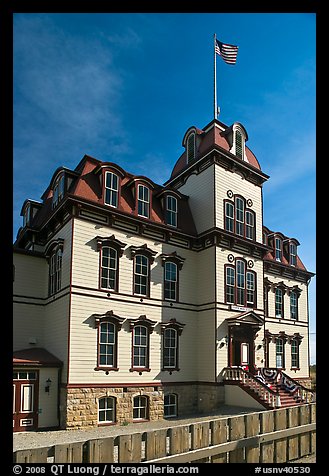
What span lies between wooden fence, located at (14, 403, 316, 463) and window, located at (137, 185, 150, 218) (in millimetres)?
12897

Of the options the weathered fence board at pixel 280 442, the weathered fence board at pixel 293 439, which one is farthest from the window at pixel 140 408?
the weathered fence board at pixel 280 442

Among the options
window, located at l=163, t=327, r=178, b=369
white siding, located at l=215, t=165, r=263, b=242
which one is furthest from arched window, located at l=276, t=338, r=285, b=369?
window, located at l=163, t=327, r=178, b=369

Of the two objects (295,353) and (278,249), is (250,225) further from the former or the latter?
(295,353)

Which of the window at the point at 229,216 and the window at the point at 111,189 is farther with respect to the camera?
the window at the point at 229,216

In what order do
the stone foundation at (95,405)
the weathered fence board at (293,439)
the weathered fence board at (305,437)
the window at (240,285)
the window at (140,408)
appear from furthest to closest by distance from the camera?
the window at (240,285) < the window at (140,408) < the stone foundation at (95,405) < the weathered fence board at (305,437) < the weathered fence board at (293,439)

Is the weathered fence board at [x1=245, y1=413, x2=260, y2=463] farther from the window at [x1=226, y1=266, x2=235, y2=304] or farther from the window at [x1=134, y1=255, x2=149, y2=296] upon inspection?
the window at [x1=226, y1=266, x2=235, y2=304]

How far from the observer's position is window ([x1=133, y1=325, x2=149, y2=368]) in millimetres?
19141

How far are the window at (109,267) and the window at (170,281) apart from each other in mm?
3303

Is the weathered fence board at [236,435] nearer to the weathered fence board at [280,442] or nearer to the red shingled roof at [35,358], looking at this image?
the weathered fence board at [280,442]

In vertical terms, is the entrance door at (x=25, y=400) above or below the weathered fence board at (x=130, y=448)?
below

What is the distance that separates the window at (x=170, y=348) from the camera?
20406mm
